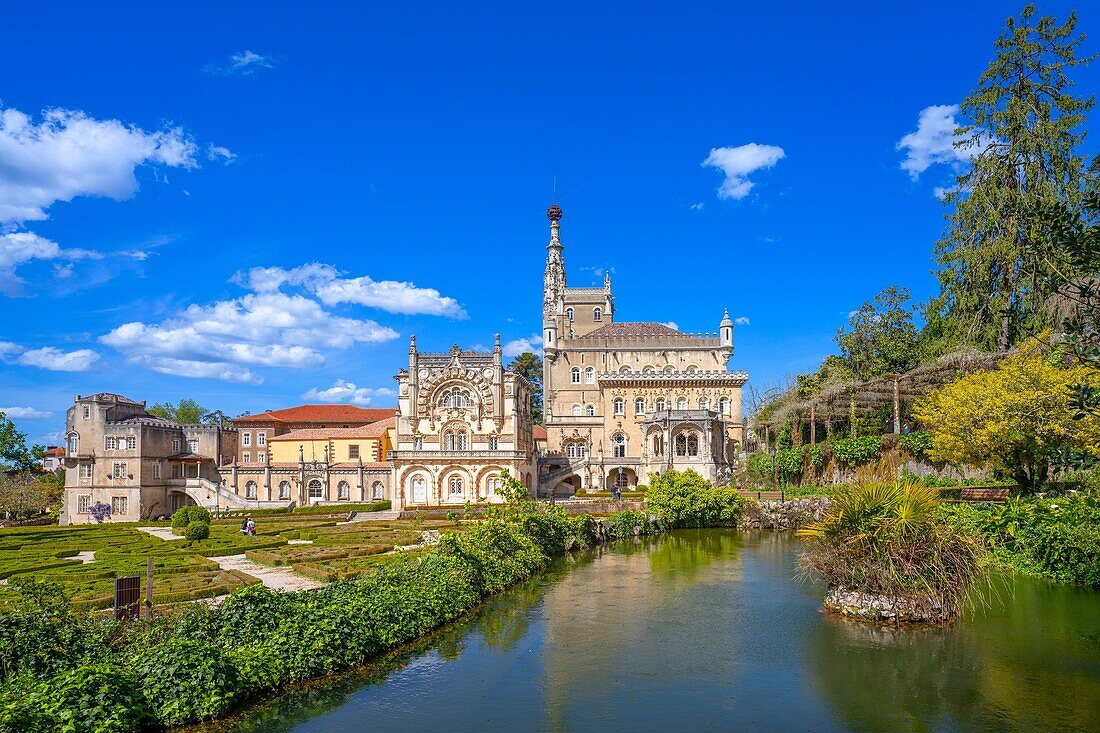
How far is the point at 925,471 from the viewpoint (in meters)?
40.6

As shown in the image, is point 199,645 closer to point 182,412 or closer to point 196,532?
point 196,532

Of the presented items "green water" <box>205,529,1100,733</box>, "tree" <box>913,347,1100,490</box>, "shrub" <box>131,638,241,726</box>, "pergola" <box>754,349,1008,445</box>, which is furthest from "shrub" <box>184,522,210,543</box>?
"pergola" <box>754,349,1008,445</box>

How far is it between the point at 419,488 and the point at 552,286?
2980 centimetres

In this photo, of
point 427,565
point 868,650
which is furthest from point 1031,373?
point 427,565

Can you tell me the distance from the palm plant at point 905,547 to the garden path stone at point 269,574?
1411cm

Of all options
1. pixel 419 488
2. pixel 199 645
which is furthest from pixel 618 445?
pixel 199 645

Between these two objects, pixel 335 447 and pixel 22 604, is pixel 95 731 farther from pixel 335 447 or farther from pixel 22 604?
pixel 335 447

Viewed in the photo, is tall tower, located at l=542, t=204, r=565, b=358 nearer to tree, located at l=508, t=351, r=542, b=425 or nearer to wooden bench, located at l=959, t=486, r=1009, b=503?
tree, located at l=508, t=351, r=542, b=425

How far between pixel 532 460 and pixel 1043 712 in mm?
48247

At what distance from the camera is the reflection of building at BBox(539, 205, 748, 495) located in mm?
58344

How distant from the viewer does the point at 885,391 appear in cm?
4584

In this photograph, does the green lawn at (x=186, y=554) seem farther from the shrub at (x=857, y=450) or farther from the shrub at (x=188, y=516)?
the shrub at (x=857, y=450)

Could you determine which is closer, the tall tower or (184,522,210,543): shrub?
(184,522,210,543): shrub

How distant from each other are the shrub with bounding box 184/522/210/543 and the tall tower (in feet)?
124
